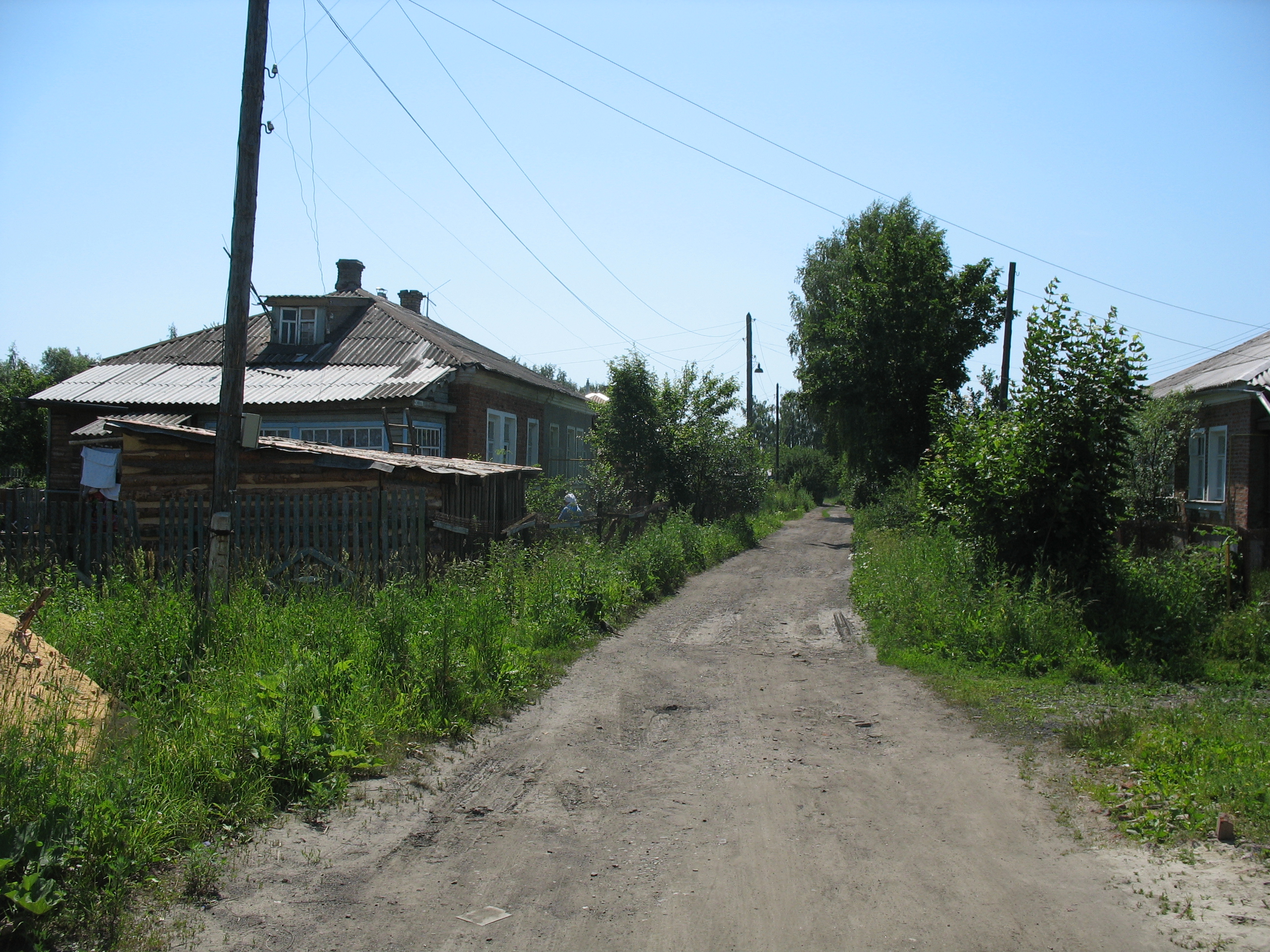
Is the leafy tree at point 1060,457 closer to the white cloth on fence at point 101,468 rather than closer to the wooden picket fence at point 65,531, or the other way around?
the wooden picket fence at point 65,531

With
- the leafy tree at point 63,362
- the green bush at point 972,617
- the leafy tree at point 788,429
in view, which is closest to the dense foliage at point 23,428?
the leafy tree at point 63,362

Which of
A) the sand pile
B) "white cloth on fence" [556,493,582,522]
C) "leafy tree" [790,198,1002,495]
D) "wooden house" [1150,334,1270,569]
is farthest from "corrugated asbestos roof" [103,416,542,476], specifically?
"leafy tree" [790,198,1002,495]

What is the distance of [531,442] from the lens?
77.3ft

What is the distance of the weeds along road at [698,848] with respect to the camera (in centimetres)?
348

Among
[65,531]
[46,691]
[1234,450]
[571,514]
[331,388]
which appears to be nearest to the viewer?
[46,691]

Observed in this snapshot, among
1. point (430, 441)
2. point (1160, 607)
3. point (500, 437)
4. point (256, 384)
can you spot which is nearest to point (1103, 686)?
point (1160, 607)

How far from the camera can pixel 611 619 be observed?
409 inches

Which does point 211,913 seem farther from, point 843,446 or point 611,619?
point 843,446

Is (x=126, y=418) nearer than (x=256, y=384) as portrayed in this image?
Yes

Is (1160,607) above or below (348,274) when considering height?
below

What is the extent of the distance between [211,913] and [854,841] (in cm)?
306

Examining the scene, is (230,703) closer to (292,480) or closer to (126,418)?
(292,480)

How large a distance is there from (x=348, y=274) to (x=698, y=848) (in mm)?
23363

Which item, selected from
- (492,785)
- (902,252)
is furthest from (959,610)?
(902,252)
